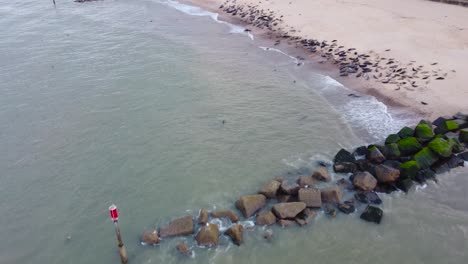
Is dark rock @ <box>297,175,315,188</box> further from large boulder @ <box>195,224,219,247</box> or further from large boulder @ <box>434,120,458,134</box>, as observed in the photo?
large boulder @ <box>434,120,458,134</box>

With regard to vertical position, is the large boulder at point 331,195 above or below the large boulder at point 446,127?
below

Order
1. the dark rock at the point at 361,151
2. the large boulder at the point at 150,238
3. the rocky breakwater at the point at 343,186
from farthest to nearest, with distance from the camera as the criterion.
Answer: the dark rock at the point at 361,151 → the rocky breakwater at the point at 343,186 → the large boulder at the point at 150,238

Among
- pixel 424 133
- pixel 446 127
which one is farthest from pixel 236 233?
pixel 446 127

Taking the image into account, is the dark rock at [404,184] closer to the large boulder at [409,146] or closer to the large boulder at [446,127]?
the large boulder at [409,146]

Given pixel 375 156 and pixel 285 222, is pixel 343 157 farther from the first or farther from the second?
pixel 285 222

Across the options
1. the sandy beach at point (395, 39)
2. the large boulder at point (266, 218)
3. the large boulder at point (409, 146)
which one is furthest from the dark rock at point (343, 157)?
the sandy beach at point (395, 39)

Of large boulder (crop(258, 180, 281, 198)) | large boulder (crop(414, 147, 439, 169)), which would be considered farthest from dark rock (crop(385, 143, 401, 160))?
large boulder (crop(258, 180, 281, 198))
